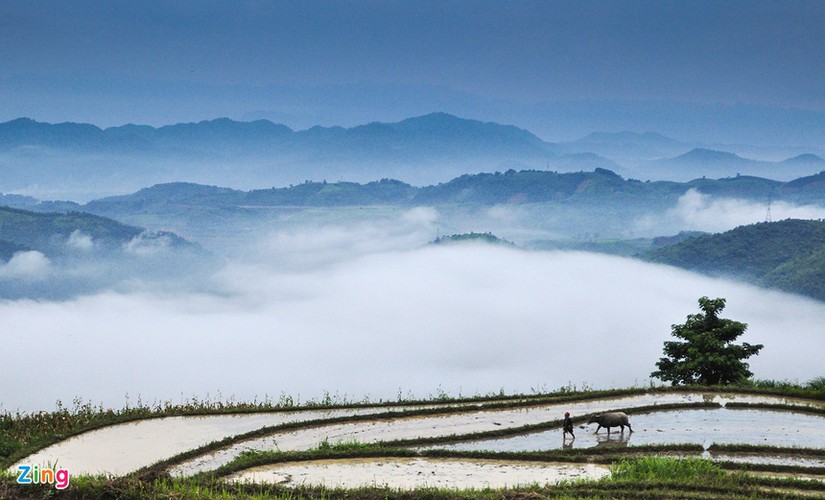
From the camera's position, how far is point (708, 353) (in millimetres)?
40250

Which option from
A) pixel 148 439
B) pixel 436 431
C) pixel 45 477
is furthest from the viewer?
pixel 436 431

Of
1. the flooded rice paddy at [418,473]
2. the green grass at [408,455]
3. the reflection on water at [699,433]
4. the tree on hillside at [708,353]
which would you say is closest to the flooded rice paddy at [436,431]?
the reflection on water at [699,433]

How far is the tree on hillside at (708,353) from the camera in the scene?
39.3 m

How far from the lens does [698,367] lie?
1574 inches

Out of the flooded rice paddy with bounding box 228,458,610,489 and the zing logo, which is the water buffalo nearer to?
the flooded rice paddy with bounding box 228,458,610,489

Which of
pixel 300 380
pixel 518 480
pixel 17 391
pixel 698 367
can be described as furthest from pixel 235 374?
pixel 518 480

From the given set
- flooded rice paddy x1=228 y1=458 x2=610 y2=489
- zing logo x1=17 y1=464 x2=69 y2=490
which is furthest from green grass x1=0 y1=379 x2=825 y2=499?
flooded rice paddy x1=228 y1=458 x2=610 y2=489

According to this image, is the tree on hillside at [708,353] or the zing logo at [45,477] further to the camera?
the tree on hillside at [708,353]

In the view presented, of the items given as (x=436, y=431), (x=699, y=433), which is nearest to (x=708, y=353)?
(x=699, y=433)

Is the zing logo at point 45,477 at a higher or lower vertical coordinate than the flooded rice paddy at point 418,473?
higher

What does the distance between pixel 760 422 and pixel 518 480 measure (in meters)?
12.2

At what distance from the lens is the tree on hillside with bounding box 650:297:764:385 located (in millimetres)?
39312

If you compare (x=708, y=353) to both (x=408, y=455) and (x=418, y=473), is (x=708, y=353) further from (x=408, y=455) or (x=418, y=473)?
(x=418, y=473)

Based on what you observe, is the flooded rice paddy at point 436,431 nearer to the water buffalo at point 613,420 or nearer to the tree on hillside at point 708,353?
the water buffalo at point 613,420
